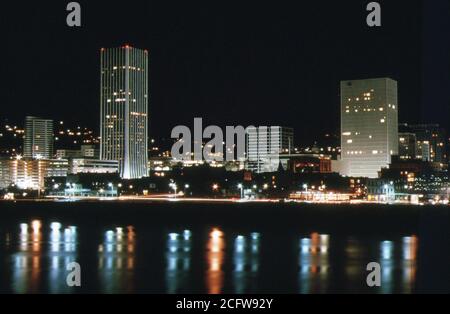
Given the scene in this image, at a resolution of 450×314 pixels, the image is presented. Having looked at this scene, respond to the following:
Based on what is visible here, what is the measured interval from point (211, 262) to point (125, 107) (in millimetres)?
133405

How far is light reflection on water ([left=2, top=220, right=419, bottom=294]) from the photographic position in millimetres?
16328

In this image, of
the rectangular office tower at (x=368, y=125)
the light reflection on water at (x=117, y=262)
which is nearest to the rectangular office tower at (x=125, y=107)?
the rectangular office tower at (x=368, y=125)

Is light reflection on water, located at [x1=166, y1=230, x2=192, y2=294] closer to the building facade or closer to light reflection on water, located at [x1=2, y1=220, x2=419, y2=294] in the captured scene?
light reflection on water, located at [x1=2, y1=220, x2=419, y2=294]

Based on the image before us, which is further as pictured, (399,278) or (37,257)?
(37,257)

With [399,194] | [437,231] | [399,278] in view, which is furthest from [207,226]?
[399,194]

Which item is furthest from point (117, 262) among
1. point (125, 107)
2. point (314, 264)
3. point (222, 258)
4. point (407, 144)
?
point (125, 107)

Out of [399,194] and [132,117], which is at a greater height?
[132,117]

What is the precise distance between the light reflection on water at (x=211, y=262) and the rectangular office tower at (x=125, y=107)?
384 feet

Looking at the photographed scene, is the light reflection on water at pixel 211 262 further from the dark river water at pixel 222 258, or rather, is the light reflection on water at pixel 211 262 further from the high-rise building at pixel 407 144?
the high-rise building at pixel 407 144

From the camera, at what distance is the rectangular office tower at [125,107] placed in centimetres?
14712

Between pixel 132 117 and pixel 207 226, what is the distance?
383 ft

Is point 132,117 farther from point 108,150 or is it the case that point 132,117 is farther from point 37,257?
point 37,257
